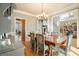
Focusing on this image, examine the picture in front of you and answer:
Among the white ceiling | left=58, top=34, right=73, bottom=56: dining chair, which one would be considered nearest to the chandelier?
the white ceiling

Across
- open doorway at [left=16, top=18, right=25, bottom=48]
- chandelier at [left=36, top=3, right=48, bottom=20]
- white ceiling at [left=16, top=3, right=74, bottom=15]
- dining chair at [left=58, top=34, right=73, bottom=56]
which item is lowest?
dining chair at [left=58, top=34, right=73, bottom=56]

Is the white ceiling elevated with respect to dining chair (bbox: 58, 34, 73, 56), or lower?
elevated

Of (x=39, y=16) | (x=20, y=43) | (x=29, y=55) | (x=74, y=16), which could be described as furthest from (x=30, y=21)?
(x=74, y=16)

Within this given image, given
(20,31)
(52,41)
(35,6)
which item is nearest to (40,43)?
(52,41)

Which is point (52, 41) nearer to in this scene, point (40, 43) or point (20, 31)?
point (40, 43)

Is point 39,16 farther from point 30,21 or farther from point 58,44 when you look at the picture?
point 58,44

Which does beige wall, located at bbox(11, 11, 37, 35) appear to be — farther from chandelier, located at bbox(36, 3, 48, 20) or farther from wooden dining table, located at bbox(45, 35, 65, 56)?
wooden dining table, located at bbox(45, 35, 65, 56)

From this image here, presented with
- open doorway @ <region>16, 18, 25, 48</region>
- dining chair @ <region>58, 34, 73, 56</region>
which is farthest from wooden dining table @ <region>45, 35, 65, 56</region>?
open doorway @ <region>16, 18, 25, 48</region>

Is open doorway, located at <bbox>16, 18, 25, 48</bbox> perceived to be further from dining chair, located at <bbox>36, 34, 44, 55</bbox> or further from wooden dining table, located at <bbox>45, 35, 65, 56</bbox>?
wooden dining table, located at <bbox>45, 35, 65, 56</bbox>

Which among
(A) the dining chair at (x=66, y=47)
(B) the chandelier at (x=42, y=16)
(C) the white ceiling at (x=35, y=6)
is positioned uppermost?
(C) the white ceiling at (x=35, y=6)

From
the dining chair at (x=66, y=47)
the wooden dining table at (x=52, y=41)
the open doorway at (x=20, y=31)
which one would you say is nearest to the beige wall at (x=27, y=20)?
the open doorway at (x=20, y=31)

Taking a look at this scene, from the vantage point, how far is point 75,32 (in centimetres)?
174

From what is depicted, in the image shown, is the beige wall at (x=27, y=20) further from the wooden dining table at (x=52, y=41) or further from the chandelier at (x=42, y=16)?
the wooden dining table at (x=52, y=41)

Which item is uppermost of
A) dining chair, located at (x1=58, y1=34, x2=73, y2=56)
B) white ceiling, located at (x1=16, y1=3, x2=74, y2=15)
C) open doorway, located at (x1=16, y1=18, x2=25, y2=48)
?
white ceiling, located at (x1=16, y1=3, x2=74, y2=15)
